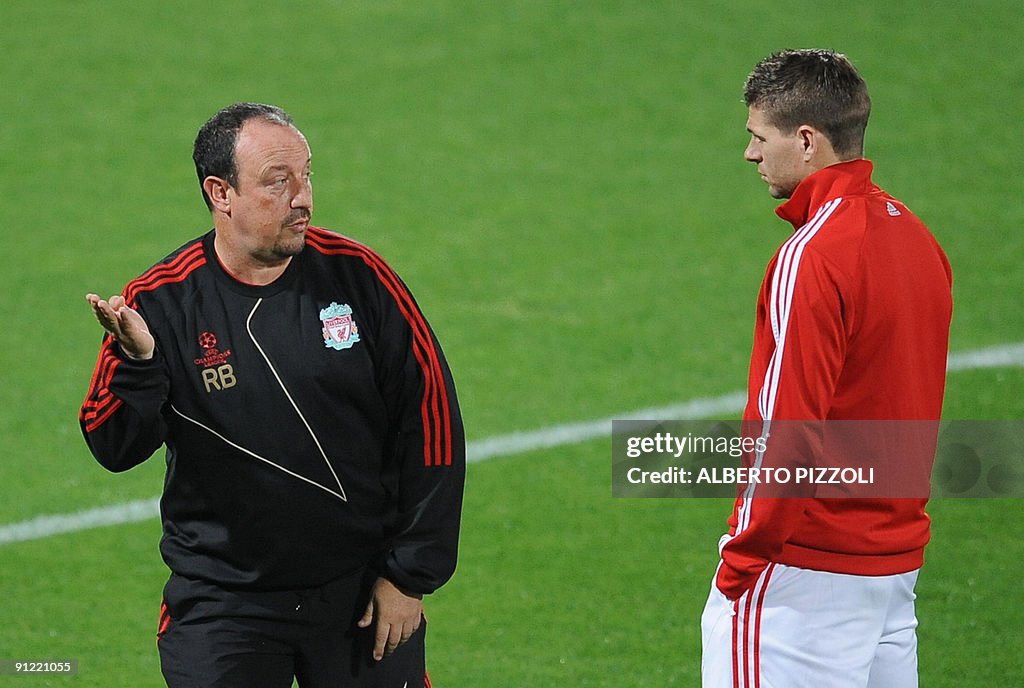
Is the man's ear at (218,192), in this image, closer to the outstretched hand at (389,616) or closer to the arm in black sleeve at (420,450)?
the arm in black sleeve at (420,450)

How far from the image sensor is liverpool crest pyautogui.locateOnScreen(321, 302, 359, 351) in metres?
3.68

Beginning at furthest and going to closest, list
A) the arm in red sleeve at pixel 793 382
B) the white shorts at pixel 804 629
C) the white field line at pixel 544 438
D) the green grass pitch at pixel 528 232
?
the white field line at pixel 544 438, the green grass pitch at pixel 528 232, the white shorts at pixel 804 629, the arm in red sleeve at pixel 793 382

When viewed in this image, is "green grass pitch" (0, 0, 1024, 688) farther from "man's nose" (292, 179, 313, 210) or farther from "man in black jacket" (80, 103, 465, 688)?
"man's nose" (292, 179, 313, 210)

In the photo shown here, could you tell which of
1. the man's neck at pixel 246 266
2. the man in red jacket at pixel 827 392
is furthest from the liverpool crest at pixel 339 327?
the man in red jacket at pixel 827 392

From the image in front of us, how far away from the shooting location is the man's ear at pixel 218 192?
144 inches

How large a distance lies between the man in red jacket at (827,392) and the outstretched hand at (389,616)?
68cm

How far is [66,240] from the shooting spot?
978 cm

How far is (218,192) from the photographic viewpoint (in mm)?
3682

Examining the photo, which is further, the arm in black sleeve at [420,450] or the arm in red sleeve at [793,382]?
the arm in black sleeve at [420,450]

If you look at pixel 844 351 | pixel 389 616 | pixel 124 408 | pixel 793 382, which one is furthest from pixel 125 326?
pixel 844 351

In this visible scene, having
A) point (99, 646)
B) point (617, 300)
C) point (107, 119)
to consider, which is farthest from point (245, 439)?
point (107, 119)

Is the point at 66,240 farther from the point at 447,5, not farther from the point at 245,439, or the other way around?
the point at 245,439

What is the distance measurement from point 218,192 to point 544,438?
3.91m

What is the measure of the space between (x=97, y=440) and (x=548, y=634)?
2.48m
